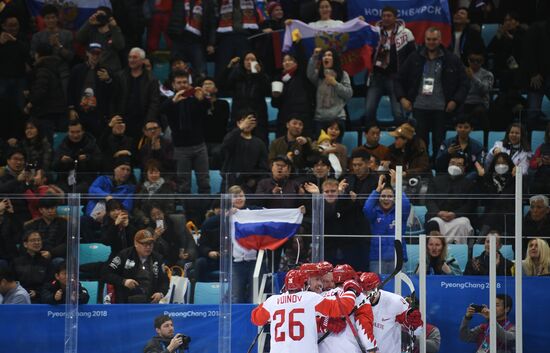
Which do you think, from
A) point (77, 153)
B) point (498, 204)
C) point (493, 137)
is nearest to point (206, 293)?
point (498, 204)

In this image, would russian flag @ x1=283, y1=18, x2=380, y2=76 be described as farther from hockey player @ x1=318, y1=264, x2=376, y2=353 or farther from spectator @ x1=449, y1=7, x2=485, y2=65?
hockey player @ x1=318, y1=264, x2=376, y2=353

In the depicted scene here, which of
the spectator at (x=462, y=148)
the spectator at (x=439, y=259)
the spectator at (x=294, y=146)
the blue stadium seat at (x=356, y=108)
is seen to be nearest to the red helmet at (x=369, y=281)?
the spectator at (x=439, y=259)

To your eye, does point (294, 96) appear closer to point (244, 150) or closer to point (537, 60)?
point (244, 150)

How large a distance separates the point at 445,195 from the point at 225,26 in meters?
5.98

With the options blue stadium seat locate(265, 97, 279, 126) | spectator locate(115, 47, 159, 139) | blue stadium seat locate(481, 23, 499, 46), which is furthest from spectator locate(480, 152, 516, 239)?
blue stadium seat locate(481, 23, 499, 46)

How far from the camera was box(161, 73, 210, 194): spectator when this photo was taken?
1612 cm

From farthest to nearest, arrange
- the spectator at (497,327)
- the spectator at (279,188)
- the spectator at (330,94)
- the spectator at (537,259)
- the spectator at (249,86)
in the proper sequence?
1. the spectator at (249,86)
2. the spectator at (330,94)
3. the spectator at (279,188)
4. the spectator at (537,259)
5. the spectator at (497,327)

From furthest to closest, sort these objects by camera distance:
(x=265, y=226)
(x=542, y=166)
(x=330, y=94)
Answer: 1. (x=330, y=94)
2. (x=542, y=166)
3. (x=265, y=226)

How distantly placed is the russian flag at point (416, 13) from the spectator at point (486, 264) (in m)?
5.73

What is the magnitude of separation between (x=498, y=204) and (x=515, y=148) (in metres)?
1.90

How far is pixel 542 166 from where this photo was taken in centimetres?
1376

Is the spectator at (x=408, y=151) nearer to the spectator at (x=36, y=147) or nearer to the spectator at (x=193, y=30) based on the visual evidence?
the spectator at (x=193, y=30)

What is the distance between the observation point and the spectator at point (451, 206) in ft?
43.4

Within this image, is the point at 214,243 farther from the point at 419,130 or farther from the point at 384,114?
the point at 384,114
